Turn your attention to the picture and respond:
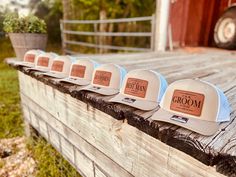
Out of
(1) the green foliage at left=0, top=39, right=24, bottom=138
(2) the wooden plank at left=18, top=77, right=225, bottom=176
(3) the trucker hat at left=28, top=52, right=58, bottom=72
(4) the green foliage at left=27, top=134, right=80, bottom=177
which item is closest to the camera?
(2) the wooden plank at left=18, top=77, right=225, bottom=176

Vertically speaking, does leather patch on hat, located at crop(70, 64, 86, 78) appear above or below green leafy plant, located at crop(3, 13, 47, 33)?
below

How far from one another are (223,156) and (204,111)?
0.15 m

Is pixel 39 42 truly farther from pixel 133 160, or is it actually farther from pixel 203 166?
pixel 203 166

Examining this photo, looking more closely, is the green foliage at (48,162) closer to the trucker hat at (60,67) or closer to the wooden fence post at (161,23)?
the trucker hat at (60,67)

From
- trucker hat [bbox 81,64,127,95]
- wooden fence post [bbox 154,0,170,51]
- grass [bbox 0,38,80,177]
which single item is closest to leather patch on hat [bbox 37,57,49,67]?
trucker hat [bbox 81,64,127,95]

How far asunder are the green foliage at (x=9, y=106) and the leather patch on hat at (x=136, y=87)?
5.35 feet

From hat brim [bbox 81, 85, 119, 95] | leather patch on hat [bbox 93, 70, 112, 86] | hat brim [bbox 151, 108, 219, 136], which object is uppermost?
leather patch on hat [bbox 93, 70, 112, 86]

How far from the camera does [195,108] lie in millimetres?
657

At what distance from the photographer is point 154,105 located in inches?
30.4

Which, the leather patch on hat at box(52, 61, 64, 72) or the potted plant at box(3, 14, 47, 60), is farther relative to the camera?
the potted plant at box(3, 14, 47, 60)

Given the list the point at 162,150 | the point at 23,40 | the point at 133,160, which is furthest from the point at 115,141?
the point at 23,40

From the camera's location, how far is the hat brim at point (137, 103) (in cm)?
76

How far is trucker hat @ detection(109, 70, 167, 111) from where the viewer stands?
79cm

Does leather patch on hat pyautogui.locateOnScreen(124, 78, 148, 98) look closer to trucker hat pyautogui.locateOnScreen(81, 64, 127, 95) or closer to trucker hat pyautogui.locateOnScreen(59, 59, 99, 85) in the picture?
trucker hat pyautogui.locateOnScreen(81, 64, 127, 95)
